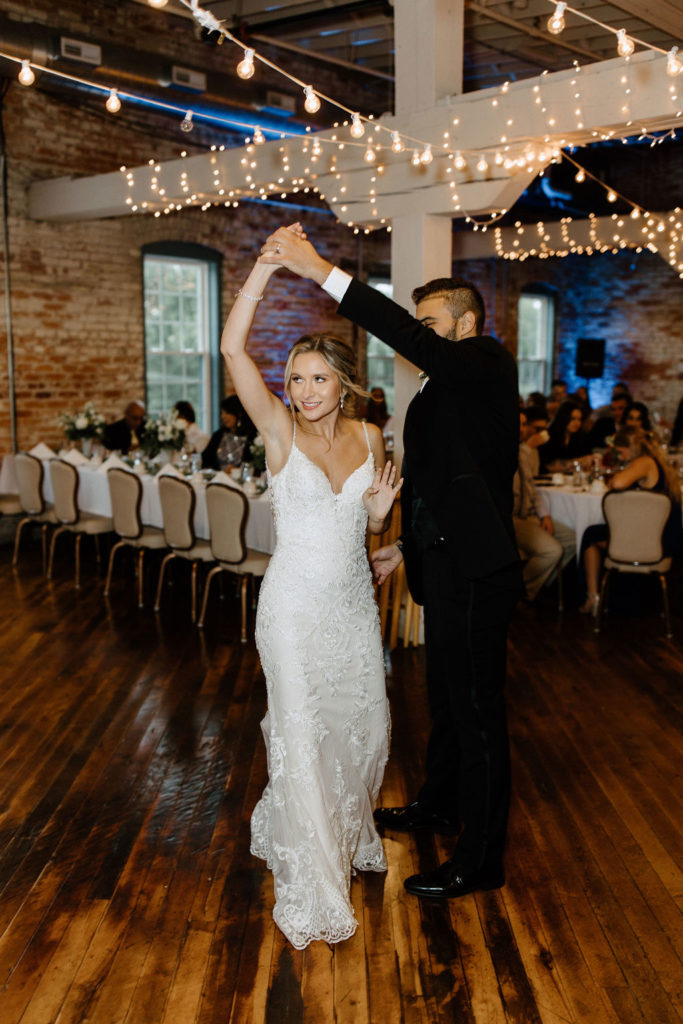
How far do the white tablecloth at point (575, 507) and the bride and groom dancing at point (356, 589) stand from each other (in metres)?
3.94

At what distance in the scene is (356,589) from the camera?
2.95m

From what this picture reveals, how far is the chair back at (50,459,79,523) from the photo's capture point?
7.22 m

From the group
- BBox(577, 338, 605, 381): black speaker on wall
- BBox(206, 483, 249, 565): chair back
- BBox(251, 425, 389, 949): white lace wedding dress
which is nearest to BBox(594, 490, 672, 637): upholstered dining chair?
BBox(206, 483, 249, 565): chair back

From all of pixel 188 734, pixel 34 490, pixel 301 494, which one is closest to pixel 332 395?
pixel 301 494

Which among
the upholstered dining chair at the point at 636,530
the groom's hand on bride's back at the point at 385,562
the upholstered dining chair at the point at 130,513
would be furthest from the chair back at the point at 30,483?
the groom's hand on bride's back at the point at 385,562

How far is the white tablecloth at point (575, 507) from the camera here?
6.71m

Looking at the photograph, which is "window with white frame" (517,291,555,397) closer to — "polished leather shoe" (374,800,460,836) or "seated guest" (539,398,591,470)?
"seated guest" (539,398,591,470)

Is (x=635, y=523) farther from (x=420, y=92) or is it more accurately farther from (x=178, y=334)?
(x=178, y=334)

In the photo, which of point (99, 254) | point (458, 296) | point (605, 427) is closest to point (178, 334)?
point (99, 254)

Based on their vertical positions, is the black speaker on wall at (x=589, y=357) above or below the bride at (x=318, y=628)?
above

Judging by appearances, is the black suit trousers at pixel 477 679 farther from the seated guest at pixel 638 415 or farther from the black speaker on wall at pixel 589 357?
the black speaker on wall at pixel 589 357

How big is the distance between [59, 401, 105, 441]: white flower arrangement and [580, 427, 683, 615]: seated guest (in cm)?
473

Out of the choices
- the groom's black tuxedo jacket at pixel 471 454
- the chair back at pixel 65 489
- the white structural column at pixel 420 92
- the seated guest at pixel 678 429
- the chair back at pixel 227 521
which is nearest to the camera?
the groom's black tuxedo jacket at pixel 471 454

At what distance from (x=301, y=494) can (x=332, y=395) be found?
0.31m
